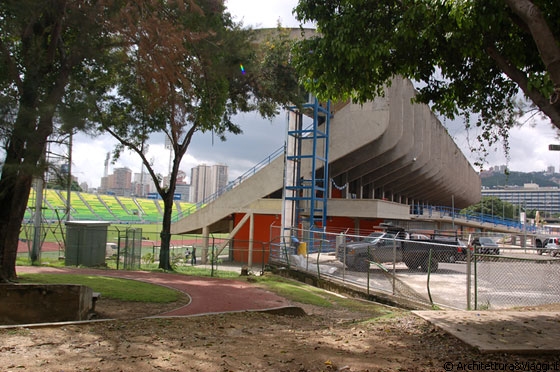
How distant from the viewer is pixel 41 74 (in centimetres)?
1027

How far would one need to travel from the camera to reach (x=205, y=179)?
5354 inches

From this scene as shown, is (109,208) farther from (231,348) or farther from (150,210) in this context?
(231,348)

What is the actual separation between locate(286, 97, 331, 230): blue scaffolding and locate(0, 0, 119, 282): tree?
59.4 feet

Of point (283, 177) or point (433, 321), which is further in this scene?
point (283, 177)

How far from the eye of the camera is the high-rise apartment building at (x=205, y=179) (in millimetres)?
136500

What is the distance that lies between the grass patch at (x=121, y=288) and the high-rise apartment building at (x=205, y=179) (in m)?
123

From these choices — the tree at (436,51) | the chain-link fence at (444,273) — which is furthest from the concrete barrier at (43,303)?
the chain-link fence at (444,273)

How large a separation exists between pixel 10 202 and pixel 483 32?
36.2 ft

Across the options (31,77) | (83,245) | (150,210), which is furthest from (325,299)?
(150,210)

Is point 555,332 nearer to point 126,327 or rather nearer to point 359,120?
point 126,327

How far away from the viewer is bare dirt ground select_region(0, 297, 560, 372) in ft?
16.9

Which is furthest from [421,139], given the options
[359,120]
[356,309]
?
[356,309]

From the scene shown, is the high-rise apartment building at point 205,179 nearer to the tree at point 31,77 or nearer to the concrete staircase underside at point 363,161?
the concrete staircase underside at point 363,161

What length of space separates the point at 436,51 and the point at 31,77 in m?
8.36
